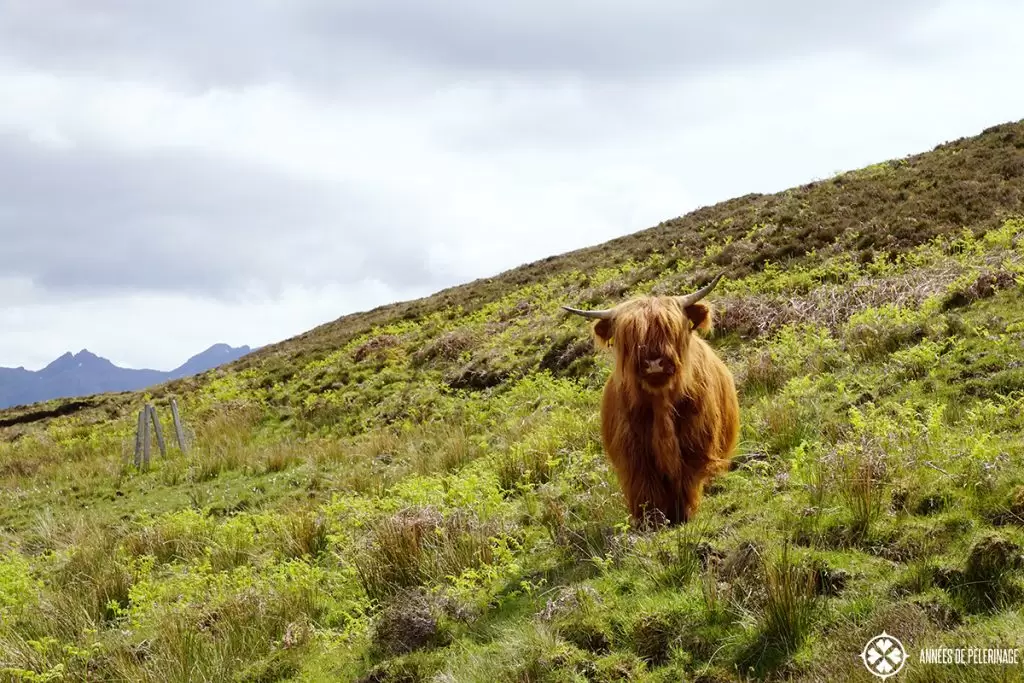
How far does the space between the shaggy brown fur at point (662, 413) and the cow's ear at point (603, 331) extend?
0.04 feet

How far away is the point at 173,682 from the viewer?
12.5 ft

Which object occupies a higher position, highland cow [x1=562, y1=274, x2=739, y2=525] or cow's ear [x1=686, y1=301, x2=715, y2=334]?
cow's ear [x1=686, y1=301, x2=715, y2=334]

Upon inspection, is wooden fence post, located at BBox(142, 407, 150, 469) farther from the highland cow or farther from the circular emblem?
the circular emblem

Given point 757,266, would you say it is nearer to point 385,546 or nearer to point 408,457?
point 408,457

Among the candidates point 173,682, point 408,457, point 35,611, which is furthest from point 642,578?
point 408,457

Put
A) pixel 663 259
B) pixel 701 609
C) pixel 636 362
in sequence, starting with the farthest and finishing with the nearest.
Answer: pixel 663 259, pixel 636 362, pixel 701 609

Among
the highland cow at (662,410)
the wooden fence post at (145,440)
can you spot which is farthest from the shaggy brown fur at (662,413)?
the wooden fence post at (145,440)

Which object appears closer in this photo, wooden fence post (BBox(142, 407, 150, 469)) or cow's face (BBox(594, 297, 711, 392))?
cow's face (BBox(594, 297, 711, 392))

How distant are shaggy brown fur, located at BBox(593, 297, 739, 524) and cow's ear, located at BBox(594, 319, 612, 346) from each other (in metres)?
0.01

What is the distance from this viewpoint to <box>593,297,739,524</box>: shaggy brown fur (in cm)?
451

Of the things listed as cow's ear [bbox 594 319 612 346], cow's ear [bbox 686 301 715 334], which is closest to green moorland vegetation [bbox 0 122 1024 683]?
cow's ear [bbox 686 301 715 334]

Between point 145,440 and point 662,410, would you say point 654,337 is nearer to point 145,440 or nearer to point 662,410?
point 662,410

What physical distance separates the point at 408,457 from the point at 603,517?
15.2 ft

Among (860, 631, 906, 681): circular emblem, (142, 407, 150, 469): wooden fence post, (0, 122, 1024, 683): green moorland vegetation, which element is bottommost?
(860, 631, 906, 681): circular emblem
